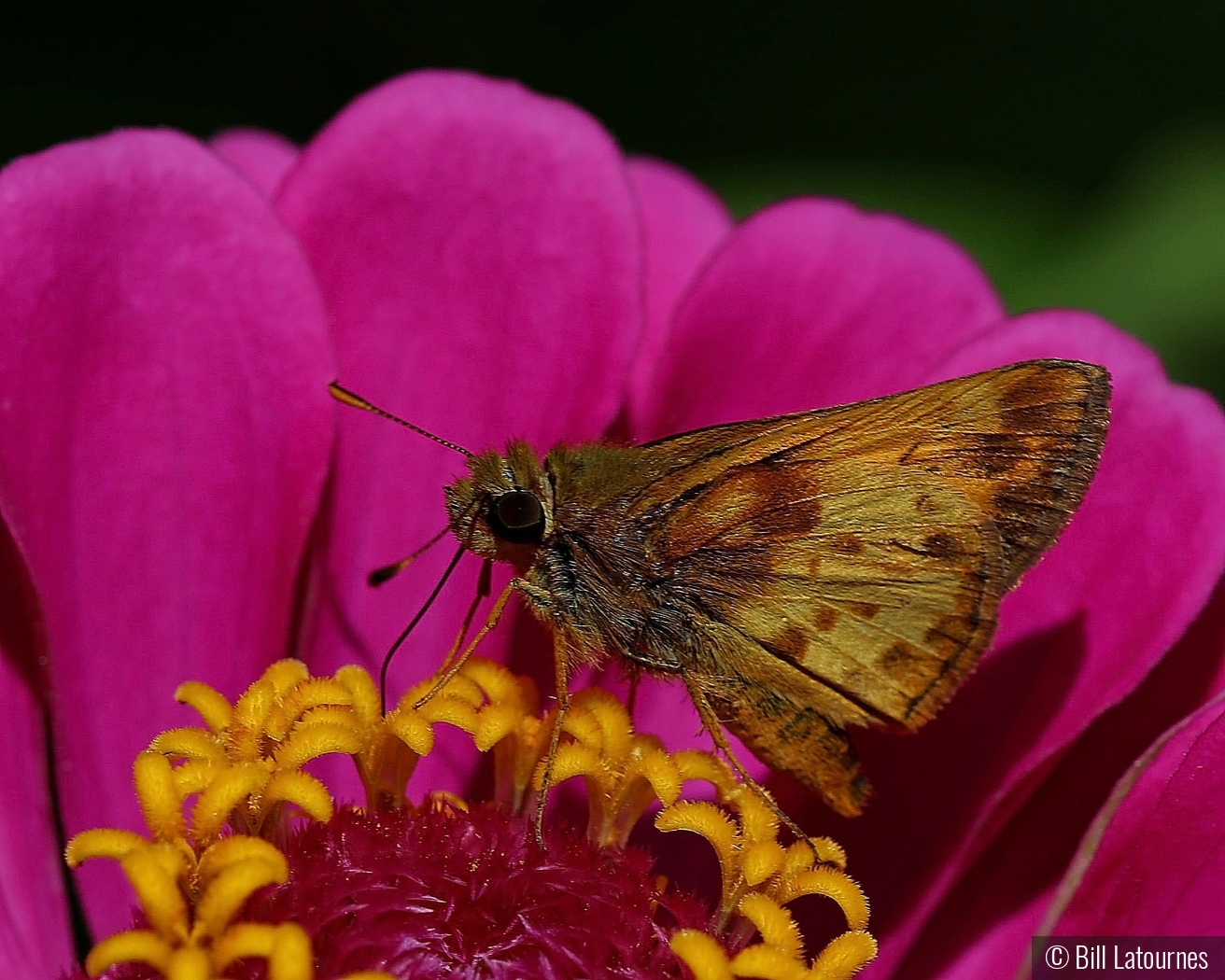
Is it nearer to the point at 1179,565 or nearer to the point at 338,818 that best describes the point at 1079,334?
the point at 1179,565

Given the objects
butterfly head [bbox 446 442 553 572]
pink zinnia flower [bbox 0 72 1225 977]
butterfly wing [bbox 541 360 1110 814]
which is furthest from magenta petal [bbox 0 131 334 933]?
butterfly wing [bbox 541 360 1110 814]

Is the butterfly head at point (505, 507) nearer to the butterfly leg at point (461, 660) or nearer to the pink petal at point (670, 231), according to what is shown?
the butterfly leg at point (461, 660)

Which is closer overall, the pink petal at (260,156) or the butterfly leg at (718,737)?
the butterfly leg at (718,737)

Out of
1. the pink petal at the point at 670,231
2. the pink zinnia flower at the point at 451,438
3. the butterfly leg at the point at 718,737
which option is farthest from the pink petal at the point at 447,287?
the butterfly leg at the point at 718,737

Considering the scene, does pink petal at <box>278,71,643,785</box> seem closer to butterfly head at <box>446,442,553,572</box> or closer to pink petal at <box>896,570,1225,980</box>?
butterfly head at <box>446,442,553,572</box>

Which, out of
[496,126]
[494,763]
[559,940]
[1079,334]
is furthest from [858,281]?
[559,940]

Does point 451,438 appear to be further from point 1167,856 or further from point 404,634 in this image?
point 1167,856

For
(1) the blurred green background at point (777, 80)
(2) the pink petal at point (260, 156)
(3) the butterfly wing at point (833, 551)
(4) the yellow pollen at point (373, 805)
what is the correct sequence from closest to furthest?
1. (4) the yellow pollen at point (373, 805)
2. (3) the butterfly wing at point (833, 551)
3. (2) the pink petal at point (260, 156)
4. (1) the blurred green background at point (777, 80)
